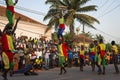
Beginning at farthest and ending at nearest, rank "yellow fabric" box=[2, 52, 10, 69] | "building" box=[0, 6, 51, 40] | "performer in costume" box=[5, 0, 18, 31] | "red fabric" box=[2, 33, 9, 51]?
"building" box=[0, 6, 51, 40] < "performer in costume" box=[5, 0, 18, 31] < "red fabric" box=[2, 33, 9, 51] < "yellow fabric" box=[2, 52, 10, 69]

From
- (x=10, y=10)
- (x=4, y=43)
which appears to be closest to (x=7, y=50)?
(x=4, y=43)

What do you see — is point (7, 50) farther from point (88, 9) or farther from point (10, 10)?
point (88, 9)

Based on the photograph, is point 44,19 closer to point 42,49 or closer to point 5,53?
point 42,49

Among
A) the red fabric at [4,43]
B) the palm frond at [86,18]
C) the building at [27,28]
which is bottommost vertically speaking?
the red fabric at [4,43]

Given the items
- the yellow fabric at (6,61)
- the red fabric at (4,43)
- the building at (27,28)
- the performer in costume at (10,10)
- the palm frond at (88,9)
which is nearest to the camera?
the yellow fabric at (6,61)

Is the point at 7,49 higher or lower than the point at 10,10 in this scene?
lower

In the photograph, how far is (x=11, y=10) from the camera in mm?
13922

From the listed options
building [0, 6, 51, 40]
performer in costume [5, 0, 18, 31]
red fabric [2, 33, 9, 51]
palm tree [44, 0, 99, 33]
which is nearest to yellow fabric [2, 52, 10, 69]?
red fabric [2, 33, 9, 51]

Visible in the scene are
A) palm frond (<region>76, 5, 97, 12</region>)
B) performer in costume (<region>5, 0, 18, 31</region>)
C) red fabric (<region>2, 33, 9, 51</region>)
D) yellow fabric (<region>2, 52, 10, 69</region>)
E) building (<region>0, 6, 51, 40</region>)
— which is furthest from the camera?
palm frond (<region>76, 5, 97, 12</region>)

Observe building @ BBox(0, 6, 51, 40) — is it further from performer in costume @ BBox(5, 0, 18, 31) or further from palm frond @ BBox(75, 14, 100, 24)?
performer in costume @ BBox(5, 0, 18, 31)

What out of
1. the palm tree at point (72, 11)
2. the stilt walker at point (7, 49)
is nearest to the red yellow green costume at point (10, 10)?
the stilt walker at point (7, 49)

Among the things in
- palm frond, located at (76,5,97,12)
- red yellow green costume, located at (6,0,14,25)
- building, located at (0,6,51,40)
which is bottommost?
red yellow green costume, located at (6,0,14,25)

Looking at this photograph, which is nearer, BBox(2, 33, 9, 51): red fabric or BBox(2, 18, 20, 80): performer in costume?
BBox(2, 18, 20, 80): performer in costume

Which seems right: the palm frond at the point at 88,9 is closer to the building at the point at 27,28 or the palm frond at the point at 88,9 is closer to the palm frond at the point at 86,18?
the palm frond at the point at 86,18
